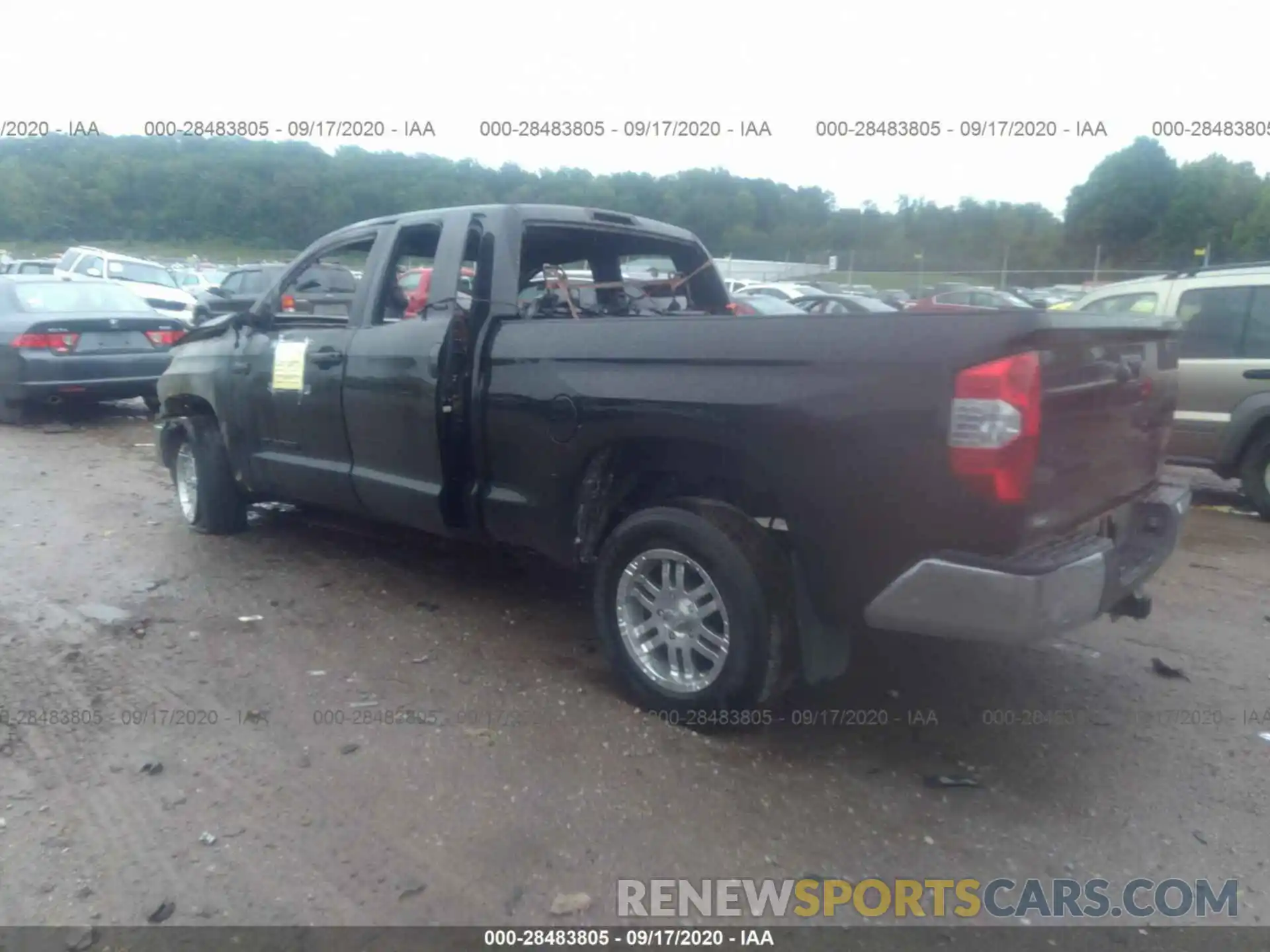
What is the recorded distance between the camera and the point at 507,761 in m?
3.77

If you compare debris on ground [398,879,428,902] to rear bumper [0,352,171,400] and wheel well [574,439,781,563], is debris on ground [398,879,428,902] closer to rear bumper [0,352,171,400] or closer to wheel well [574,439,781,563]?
wheel well [574,439,781,563]

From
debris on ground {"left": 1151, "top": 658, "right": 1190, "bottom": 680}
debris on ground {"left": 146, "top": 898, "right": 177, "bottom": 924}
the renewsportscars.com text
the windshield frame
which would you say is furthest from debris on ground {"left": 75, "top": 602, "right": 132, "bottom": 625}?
the windshield frame

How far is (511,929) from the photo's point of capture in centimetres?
287

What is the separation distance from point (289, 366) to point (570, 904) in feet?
12.0

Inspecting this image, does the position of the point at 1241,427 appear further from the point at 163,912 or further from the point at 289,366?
the point at 163,912

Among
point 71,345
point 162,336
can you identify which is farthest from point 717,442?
point 162,336

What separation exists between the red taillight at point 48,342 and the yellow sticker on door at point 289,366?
608 cm

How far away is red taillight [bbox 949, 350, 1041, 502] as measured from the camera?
10.2ft

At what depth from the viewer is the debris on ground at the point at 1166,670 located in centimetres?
461

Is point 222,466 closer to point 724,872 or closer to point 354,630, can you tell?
point 354,630

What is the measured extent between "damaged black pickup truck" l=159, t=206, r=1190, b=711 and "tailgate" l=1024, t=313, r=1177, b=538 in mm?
15

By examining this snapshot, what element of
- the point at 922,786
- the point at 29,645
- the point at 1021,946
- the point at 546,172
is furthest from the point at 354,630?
the point at 546,172

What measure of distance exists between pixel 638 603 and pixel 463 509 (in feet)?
3.61

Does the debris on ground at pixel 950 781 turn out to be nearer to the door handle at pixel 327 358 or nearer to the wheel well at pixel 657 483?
the wheel well at pixel 657 483
